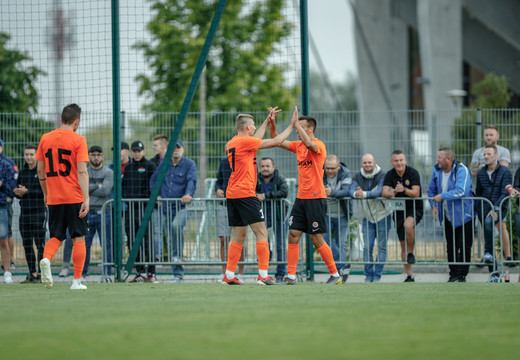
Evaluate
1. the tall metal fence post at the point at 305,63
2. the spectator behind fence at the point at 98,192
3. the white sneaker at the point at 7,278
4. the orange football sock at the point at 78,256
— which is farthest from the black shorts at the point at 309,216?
the white sneaker at the point at 7,278

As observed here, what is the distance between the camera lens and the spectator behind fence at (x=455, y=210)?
11492mm

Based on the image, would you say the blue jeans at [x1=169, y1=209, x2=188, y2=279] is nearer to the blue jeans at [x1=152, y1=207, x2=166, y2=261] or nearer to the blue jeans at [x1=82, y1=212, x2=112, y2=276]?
the blue jeans at [x1=152, y1=207, x2=166, y2=261]

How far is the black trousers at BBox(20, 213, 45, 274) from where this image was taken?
12.2 metres

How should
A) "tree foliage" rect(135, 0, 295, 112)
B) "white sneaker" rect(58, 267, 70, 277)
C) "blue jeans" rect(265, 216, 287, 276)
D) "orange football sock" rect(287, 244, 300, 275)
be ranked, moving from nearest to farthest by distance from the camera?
"orange football sock" rect(287, 244, 300, 275) → "blue jeans" rect(265, 216, 287, 276) → "white sneaker" rect(58, 267, 70, 277) → "tree foliage" rect(135, 0, 295, 112)

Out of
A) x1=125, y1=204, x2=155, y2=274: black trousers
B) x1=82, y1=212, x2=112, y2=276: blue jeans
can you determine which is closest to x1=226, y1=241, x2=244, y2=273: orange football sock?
x1=125, y1=204, x2=155, y2=274: black trousers

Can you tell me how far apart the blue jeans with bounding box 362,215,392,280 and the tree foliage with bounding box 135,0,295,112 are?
11.2 metres

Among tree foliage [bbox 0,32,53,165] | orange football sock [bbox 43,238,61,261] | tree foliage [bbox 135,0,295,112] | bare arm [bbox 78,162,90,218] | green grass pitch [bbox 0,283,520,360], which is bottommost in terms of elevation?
green grass pitch [bbox 0,283,520,360]

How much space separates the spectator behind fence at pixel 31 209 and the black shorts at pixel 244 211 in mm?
3928

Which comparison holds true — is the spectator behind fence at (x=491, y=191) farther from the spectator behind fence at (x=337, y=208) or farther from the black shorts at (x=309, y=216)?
the black shorts at (x=309, y=216)

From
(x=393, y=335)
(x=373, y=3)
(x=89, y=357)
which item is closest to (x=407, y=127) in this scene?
(x=393, y=335)

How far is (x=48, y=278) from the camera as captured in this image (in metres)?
9.09

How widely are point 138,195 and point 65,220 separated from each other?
3291mm

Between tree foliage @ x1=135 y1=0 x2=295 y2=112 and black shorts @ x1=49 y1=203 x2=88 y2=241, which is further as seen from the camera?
tree foliage @ x1=135 y1=0 x2=295 y2=112

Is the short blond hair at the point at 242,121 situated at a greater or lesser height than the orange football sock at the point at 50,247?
greater
